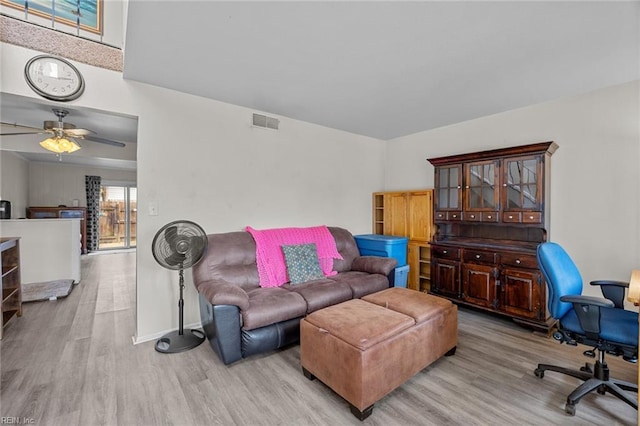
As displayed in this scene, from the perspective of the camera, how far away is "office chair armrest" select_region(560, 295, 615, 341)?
1685mm

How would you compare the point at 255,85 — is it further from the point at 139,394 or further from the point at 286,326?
the point at 139,394

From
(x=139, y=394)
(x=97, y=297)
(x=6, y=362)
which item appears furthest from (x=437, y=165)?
(x=97, y=297)

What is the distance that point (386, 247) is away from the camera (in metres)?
3.80

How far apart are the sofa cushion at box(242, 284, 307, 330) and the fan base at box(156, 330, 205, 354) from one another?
2.20 ft

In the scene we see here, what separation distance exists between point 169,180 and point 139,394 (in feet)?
6.04

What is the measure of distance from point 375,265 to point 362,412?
1.88 metres

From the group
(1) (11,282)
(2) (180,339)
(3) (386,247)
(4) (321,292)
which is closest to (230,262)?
(2) (180,339)

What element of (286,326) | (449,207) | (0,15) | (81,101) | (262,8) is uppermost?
(0,15)

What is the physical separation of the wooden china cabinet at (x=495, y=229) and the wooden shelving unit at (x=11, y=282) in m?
4.92

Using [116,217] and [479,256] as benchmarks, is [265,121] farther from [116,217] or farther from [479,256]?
[116,217]

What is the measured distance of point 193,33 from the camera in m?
1.91

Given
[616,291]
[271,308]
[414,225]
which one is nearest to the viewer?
[616,291]

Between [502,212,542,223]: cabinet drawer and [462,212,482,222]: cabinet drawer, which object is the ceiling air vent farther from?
[502,212,542,223]: cabinet drawer

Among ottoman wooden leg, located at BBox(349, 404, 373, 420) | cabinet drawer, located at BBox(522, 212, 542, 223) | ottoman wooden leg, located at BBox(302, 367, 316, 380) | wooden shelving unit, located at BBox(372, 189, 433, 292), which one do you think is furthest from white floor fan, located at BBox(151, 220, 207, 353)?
cabinet drawer, located at BBox(522, 212, 542, 223)
